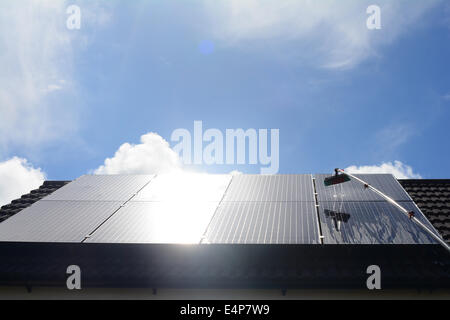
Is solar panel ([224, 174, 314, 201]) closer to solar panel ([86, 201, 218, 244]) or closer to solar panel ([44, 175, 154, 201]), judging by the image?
solar panel ([86, 201, 218, 244])

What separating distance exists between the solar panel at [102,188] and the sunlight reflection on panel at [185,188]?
0.42 meters

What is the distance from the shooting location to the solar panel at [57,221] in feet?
26.7

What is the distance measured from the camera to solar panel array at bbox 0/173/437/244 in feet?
24.5

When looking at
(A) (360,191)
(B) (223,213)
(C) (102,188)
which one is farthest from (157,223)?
(A) (360,191)

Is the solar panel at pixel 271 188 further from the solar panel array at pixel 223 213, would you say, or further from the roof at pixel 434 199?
the roof at pixel 434 199

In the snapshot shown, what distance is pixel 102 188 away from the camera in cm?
1087

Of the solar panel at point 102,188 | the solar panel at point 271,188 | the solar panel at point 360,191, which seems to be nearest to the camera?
the solar panel at point 360,191

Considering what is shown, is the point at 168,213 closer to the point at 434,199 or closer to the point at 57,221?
the point at 57,221

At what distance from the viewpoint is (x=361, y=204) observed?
8617 millimetres

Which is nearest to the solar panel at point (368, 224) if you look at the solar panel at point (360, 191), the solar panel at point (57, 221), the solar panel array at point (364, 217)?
the solar panel array at point (364, 217)

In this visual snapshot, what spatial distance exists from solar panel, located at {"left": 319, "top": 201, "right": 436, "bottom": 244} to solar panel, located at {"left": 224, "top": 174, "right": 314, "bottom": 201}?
38.2 inches

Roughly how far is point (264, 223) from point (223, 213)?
43.3 inches

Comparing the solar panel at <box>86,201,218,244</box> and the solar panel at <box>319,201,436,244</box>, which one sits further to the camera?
the solar panel at <box>86,201,218,244</box>

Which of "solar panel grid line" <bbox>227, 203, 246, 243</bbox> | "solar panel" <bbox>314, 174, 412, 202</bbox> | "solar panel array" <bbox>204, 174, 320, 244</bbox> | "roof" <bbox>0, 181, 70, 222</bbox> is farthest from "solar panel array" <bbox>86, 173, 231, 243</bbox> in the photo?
"roof" <bbox>0, 181, 70, 222</bbox>
